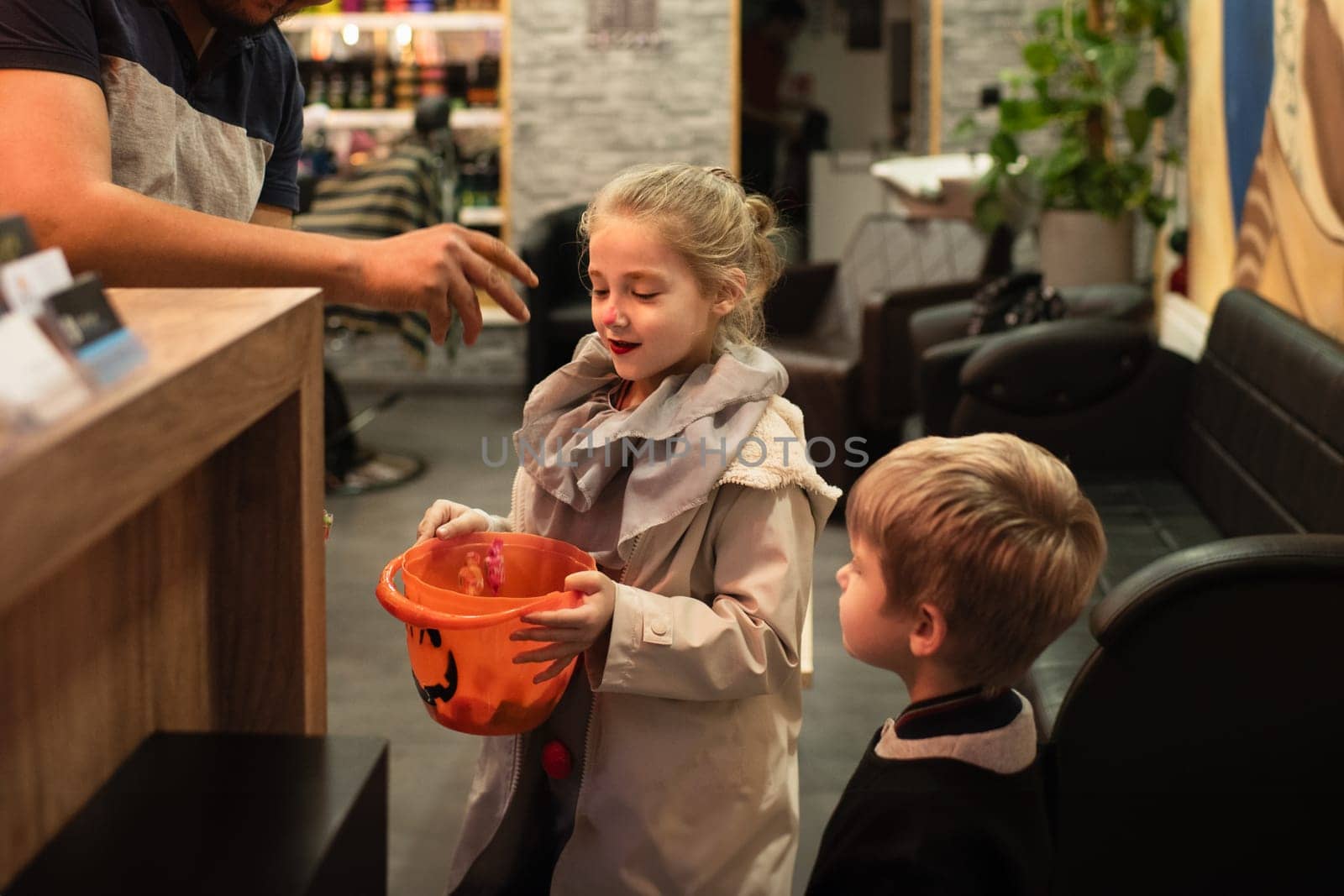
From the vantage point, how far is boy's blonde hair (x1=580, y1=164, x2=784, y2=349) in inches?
59.8

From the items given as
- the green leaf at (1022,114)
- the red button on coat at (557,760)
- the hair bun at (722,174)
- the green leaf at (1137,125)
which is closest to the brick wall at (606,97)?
the green leaf at (1022,114)

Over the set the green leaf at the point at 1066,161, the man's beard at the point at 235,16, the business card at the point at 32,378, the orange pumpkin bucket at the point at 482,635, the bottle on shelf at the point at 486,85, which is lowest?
the orange pumpkin bucket at the point at 482,635

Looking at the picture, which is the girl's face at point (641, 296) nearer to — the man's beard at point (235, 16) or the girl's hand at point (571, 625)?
the girl's hand at point (571, 625)

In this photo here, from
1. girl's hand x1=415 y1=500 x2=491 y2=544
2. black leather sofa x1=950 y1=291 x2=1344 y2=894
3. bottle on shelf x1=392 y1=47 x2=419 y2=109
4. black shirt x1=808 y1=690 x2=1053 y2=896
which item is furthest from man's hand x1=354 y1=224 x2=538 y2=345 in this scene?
bottle on shelf x1=392 y1=47 x2=419 y2=109

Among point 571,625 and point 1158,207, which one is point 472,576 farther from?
point 1158,207

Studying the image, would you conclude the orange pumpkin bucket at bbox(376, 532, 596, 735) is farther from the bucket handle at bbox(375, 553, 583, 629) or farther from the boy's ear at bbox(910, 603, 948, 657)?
the boy's ear at bbox(910, 603, 948, 657)

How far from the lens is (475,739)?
318cm

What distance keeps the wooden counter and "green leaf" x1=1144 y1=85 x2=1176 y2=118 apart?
4.73m

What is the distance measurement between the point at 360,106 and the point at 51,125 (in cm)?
628

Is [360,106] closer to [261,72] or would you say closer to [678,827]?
[261,72]

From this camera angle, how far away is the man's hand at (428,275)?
130 centimetres

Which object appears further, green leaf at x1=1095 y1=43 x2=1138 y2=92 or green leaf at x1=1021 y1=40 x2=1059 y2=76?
green leaf at x1=1021 y1=40 x2=1059 y2=76

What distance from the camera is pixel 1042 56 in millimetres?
5508

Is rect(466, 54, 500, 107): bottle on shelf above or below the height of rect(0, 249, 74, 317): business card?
above
